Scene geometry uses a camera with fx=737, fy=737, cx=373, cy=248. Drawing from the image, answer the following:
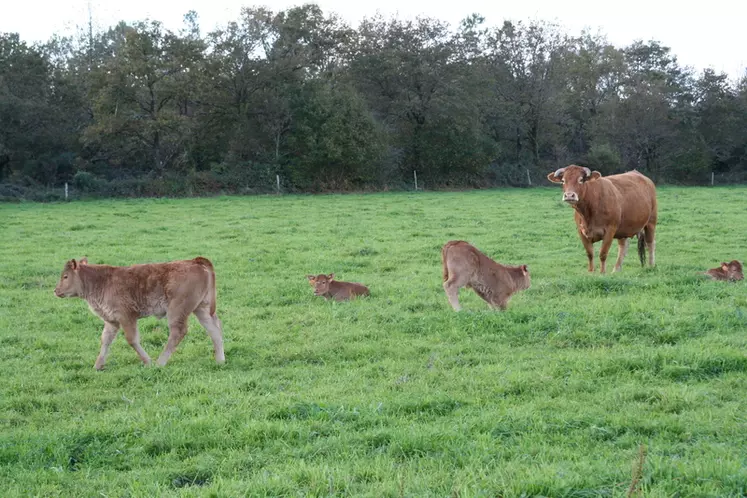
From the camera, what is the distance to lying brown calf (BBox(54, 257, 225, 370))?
28.2 ft

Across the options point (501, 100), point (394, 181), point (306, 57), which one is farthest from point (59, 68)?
point (501, 100)

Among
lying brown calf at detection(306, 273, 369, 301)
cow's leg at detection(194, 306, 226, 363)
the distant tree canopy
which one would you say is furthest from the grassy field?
the distant tree canopy

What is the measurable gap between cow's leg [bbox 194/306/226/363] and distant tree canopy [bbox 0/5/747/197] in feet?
108

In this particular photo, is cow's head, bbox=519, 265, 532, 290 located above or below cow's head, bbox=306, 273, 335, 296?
above

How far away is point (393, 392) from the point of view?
7.09m

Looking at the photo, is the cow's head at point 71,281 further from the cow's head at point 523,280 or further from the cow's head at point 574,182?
the cow's head at point 574,182

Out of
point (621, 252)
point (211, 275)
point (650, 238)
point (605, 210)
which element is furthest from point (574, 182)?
point (211, 275)

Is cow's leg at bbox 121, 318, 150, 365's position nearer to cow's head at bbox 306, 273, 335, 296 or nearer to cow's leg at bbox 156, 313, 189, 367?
cow's leg at bbox 156, 313, 189, 367

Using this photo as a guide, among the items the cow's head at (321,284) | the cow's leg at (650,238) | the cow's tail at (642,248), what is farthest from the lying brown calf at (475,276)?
the cow's leg at (650,238)

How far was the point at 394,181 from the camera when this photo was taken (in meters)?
47.8

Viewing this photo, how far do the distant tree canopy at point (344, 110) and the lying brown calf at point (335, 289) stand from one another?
3042 centimetres

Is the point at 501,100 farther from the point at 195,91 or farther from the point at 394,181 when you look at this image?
the point at 195,91

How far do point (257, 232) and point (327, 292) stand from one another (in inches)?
403

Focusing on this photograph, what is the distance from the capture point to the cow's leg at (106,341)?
856 cm
